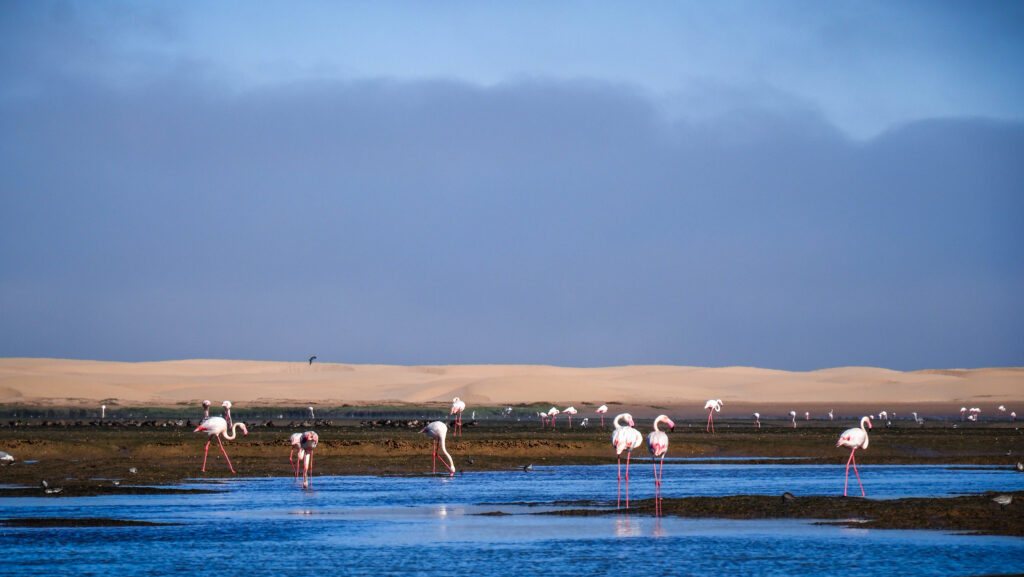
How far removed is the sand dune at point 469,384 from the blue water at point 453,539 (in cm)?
6473

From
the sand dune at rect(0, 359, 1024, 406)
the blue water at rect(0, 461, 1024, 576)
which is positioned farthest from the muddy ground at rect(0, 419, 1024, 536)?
the sand dune at rect(0, 359, 1024, 406)

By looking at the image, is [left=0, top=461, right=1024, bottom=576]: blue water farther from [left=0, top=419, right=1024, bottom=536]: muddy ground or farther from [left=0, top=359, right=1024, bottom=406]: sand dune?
[left=0, top=359, right=1024, bottom=406]: sand dune

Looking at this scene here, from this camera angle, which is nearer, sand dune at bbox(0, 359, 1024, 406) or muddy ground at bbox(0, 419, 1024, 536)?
muddy ground at bbox(0, 419, 1024, 536)

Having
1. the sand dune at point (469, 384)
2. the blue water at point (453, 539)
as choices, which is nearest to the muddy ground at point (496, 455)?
the blue water at point (453, 539)

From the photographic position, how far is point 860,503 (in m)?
22.4

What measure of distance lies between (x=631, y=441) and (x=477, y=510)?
11.1 ft

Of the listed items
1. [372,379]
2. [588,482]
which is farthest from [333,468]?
[372,379]

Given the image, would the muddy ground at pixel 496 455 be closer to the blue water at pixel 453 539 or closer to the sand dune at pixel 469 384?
the blue water at pixel 453 539

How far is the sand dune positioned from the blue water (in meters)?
64.7

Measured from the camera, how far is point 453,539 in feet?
61.3

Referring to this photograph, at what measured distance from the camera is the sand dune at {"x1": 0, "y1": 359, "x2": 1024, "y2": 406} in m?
99.9

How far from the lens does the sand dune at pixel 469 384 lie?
99.9m

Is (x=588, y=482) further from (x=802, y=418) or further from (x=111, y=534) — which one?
(x=802, y=418)

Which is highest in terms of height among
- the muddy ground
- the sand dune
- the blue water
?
the sand dune
